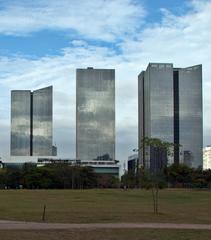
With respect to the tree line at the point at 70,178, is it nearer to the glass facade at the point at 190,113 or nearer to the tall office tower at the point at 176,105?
the tall office tower at the point at 176,105

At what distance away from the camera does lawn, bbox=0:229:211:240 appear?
19.2 meters

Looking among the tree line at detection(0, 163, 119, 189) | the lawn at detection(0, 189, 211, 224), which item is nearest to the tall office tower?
the tree line at detection(0, 163, 119, 189)

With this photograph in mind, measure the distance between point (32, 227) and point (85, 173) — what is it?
5692 inches

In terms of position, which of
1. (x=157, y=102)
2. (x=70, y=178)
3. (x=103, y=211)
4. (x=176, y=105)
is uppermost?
(x=157, y=102)

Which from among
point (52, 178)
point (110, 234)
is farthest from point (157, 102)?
point (110, 234)

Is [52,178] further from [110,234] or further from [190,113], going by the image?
[110,234]

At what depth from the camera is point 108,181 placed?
17462 centimetres

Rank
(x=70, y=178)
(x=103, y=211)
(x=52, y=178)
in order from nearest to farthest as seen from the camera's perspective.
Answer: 1. (x=103, y=211)
2. (x=52, y=178)
3. (x=70, y=178)

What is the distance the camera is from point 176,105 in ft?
605

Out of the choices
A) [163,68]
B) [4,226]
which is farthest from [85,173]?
[4,226]

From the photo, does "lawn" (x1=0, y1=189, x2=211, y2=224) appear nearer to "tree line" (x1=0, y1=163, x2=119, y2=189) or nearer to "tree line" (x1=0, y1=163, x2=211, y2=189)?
"tree line" (x1=0, y1=163, x2=211, y2=189)

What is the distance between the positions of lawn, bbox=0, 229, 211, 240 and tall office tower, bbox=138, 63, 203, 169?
503 feet

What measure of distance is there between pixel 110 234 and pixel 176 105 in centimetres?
16583

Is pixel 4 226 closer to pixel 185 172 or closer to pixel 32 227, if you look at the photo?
pixel 32 227
